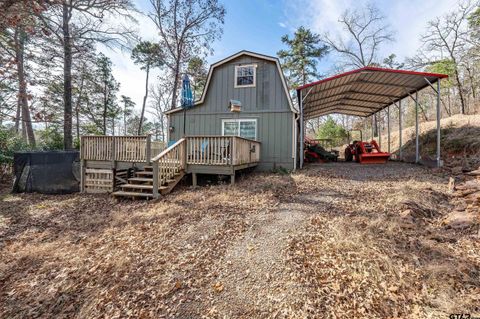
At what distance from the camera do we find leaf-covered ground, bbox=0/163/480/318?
2229 millimetres

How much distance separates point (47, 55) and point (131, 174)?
869cm

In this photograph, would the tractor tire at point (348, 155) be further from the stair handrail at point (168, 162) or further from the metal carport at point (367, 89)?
the stair handrail at point (168, 162)

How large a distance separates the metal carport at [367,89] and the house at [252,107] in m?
0.99

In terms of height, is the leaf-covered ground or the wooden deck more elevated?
the wooden deck

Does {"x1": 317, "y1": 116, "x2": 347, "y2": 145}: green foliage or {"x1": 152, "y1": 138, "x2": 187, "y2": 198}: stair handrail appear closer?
{"x1": 152, "y1": 138, "x2": 187, "y2": 198}: stair handrail

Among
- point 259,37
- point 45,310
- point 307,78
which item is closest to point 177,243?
point 45,310

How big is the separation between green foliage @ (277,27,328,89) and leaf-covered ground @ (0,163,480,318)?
17.5 metres

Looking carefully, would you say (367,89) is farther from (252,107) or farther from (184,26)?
(184,26)

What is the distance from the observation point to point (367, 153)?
1158cm

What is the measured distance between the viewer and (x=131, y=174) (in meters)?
8.17

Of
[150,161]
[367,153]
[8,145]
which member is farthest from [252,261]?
[8,145]

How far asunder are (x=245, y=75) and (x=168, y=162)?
534 cm

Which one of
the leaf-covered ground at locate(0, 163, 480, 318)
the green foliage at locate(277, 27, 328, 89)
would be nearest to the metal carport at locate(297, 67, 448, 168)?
the leaf-covered ground at locate(0, 163, 480, 318)

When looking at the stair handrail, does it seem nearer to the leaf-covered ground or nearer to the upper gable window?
the leaf-covered ground
